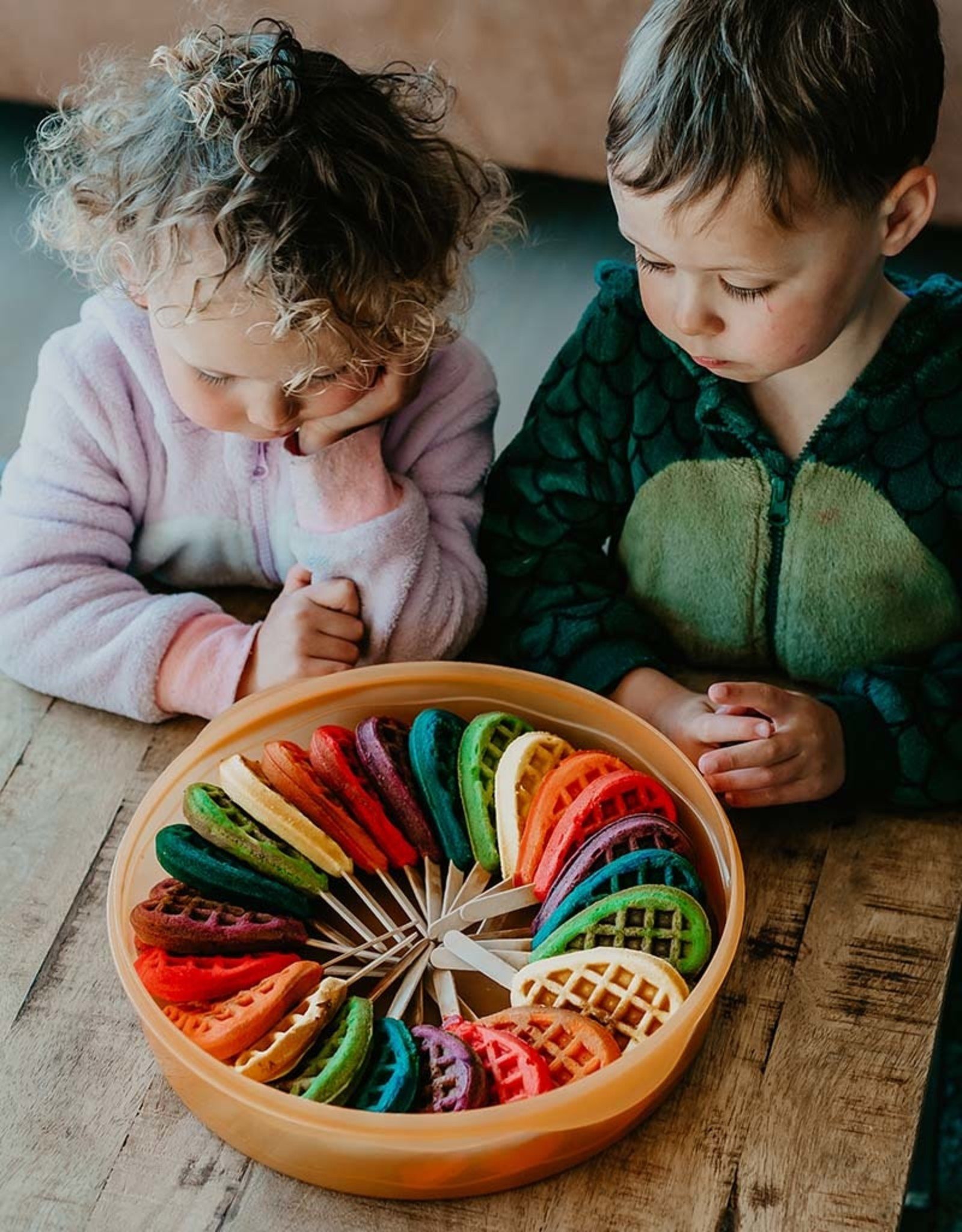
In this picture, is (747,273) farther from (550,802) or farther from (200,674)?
(200,674)

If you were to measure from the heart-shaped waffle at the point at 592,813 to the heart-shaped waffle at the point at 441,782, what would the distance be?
5 cm

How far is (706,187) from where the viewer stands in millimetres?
760

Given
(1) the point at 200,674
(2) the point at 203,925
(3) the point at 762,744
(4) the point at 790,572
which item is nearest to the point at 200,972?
(2) the point at 203,925

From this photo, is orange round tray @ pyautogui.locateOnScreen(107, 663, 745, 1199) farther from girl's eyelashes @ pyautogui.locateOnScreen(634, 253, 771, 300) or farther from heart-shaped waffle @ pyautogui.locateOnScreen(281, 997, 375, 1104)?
girl's eyelashes @ pyautogui.locateOnScreen(634, 253, 771, 300)

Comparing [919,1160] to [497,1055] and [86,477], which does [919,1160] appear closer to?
[497,1055]

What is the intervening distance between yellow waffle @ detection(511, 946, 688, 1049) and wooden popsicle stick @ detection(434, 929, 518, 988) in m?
0.03

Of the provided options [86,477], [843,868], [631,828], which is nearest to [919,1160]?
[843,868]

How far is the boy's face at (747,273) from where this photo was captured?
0.77m

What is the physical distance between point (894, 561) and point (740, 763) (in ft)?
0.56

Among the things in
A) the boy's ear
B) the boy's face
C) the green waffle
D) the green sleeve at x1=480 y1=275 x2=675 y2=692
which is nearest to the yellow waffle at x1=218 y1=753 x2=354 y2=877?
the green waffle

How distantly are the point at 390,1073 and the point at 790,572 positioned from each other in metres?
0.41

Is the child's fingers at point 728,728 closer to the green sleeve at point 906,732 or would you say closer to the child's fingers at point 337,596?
the green sleeve at point 906,732

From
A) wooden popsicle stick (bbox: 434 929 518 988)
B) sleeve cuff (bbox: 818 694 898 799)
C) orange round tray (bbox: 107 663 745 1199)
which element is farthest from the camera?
sleeve cuff (bbox: 818 694 898 799)

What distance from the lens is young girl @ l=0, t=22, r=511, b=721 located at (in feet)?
2.66
